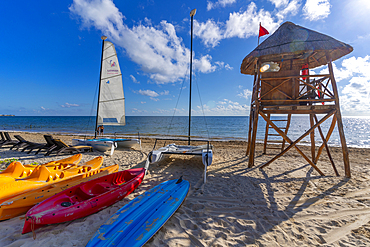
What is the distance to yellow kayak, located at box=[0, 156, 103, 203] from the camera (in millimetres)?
3240

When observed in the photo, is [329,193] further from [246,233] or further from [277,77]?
[277,77]

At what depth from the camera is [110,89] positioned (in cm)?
1191

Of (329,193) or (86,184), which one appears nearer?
(86,184)

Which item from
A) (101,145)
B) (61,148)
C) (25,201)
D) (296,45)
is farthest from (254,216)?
(61,148)

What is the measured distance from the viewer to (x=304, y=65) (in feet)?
Answer: 22.7

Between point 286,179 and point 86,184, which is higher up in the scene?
point 86,184

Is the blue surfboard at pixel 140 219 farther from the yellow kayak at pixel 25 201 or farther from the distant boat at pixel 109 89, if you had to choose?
the distant boat at pixel 109 89

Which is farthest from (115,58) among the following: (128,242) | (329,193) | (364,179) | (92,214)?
(364,179)

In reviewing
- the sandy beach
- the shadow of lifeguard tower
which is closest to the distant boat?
the sandy beach

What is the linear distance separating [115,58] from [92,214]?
37.2ft

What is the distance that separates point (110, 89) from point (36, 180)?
30.3 feet

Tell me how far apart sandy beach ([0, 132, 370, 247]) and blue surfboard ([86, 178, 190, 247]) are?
0.20m

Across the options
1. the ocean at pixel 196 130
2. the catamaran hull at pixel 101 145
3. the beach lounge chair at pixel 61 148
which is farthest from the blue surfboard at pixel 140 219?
the beach lounge chair at pixel 61 148

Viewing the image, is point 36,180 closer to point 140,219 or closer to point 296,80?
point 140,219
